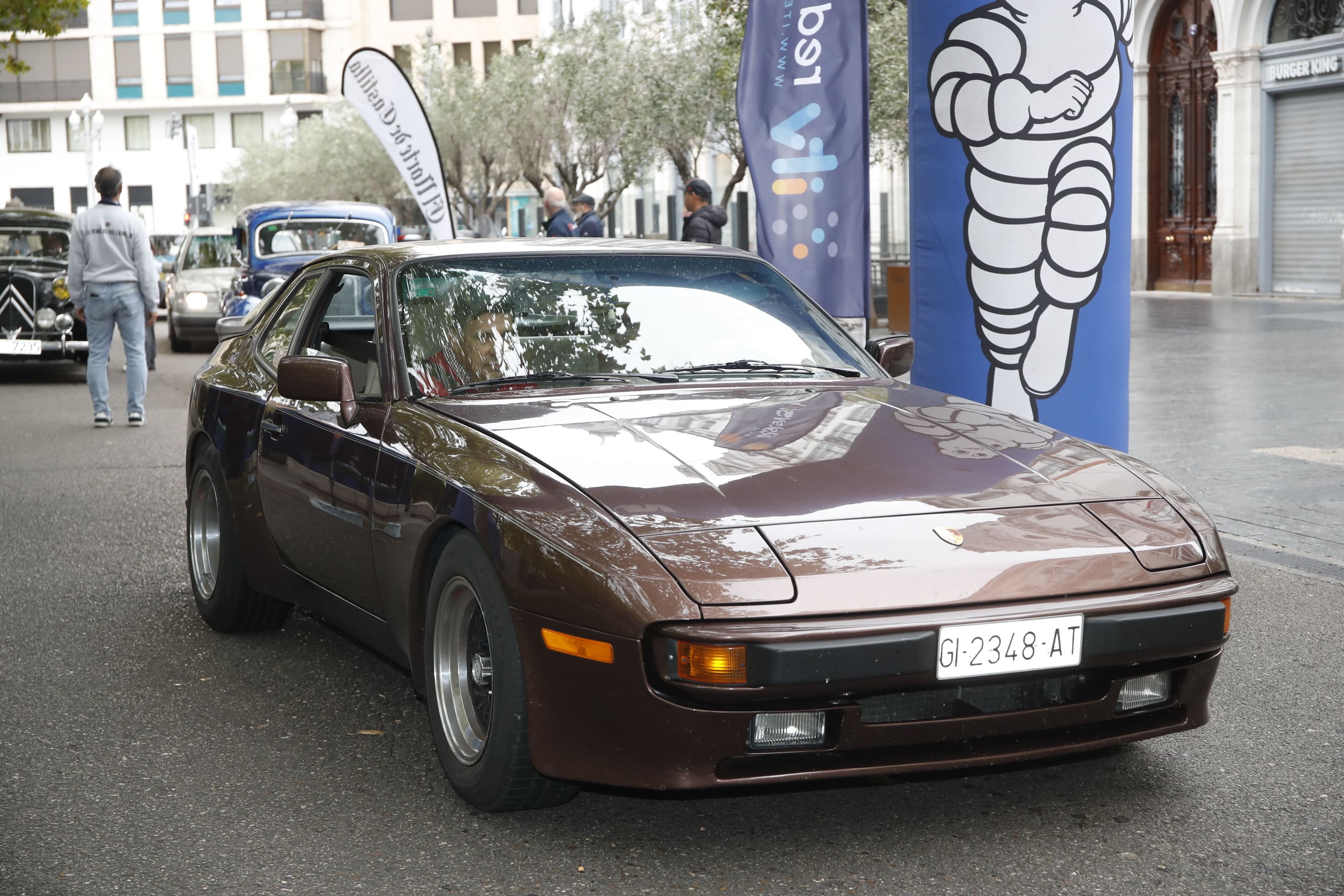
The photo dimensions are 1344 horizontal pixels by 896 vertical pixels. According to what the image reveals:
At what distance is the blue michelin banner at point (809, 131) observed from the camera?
9.24m

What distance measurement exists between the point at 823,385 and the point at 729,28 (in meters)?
23.2

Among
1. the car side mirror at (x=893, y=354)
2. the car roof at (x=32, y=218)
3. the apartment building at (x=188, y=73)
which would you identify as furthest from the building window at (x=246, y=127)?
the car side mirror at (x=893, y=354)

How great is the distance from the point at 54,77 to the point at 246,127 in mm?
9521

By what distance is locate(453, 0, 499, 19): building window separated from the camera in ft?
259

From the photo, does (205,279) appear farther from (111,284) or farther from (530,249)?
(530,249)

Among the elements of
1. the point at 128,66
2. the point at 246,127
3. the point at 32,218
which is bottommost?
the point at 32,218

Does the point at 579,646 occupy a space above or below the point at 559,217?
below

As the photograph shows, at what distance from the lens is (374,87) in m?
17.6

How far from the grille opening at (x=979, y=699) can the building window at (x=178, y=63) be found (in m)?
81.3

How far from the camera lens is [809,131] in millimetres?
9320

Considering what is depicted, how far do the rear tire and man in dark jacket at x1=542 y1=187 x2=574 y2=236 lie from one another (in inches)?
408

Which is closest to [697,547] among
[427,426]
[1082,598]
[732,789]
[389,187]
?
[732,789]

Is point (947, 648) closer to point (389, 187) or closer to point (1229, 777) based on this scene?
point (1229, 777)

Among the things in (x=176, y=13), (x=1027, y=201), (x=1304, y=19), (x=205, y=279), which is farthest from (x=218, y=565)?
(x=176, y=13)
